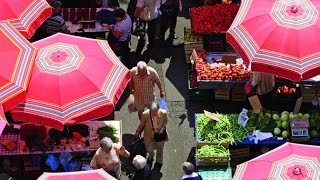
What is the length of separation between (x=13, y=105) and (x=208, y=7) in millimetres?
6154

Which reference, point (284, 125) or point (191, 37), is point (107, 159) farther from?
point (191, 37)

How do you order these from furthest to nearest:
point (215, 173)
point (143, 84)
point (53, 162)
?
1. point (143, 84)
2. point (215, 173)
3. point (53, 162)

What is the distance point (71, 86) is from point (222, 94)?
4.04 meters

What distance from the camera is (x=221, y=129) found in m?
11.6

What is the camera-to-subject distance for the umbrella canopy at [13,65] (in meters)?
9.74

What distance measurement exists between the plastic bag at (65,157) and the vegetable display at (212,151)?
7.81ft

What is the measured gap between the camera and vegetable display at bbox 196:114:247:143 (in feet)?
37.8

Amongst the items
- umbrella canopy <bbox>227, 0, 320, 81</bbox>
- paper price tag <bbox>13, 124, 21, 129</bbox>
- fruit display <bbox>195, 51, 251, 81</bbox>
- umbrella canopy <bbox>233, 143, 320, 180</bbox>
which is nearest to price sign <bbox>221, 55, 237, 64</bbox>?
fruit display <bbox>195, 51, 251, 81</bbox>

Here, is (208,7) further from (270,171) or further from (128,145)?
(270,171)

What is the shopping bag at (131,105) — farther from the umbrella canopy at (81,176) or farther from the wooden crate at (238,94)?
the umbrella canopy at (81,176)

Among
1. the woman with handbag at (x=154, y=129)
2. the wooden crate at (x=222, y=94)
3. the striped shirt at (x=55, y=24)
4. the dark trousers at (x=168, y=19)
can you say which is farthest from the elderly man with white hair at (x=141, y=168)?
the dark trousers at (x=168, y=19)

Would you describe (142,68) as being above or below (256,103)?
above

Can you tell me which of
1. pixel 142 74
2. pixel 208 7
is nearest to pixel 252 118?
pixel 142 74

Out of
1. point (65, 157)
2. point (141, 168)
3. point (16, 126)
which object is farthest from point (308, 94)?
point (16, 126)
